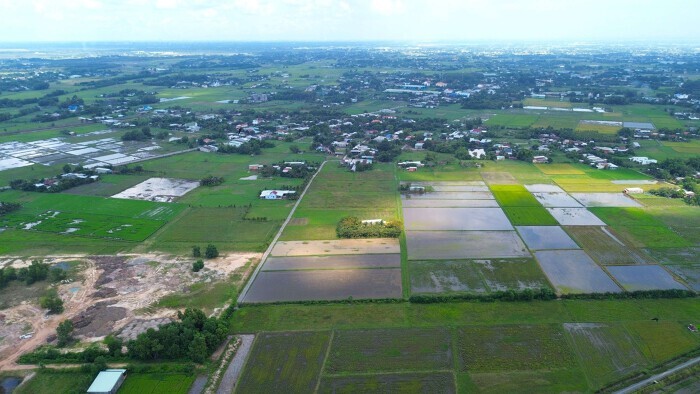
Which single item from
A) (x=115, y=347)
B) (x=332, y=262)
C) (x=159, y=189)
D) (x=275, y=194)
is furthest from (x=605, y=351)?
(x=159, y=189)

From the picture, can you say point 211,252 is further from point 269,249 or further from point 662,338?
point 662,338

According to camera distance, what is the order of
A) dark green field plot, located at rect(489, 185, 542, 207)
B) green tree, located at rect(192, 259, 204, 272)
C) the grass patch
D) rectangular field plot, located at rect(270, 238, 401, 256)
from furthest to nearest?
dark green field plot, located at rect(489, 185, 542, 207)
rectangular field plot, located at rect(270, 238, 401, 256)
green tree, located at rect(192, 259, 204, 272)
the grass patch

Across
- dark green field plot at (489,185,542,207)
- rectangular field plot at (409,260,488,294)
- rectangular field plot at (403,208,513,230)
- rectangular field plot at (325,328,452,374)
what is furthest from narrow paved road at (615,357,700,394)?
dark green field plot at (489,185,542,207)

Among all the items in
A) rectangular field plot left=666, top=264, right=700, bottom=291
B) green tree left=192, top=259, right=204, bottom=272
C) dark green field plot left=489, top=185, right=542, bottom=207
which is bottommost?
rectangular field plot left=666, top=264, right=700, bottom=291

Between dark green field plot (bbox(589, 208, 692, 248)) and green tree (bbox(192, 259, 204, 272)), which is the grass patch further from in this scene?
dark green field plot (bbox(589, 208, 692, 248))

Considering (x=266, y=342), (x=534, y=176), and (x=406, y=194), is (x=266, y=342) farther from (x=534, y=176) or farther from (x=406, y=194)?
(x=534, y=176)
